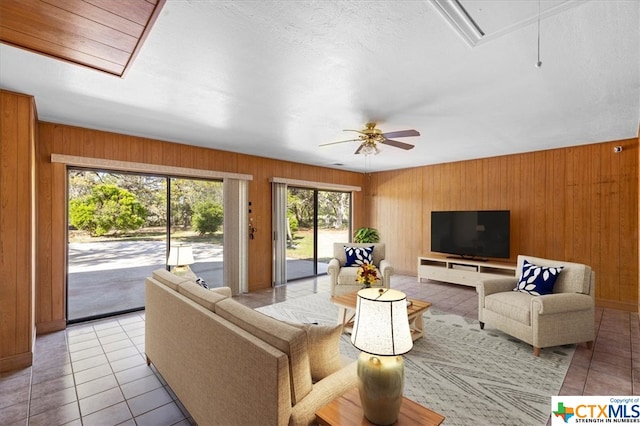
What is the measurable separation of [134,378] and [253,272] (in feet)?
9.56

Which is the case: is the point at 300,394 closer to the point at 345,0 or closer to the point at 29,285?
the point at 345,0

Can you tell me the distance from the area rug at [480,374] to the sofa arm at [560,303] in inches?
18.2

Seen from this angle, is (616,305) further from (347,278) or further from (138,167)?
(138,167)

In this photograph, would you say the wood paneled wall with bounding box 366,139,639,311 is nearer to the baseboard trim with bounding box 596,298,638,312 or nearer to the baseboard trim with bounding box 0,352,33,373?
the baseboard trim with bounding box 596,298,638,312

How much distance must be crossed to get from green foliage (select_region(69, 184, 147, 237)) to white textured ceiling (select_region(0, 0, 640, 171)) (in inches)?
39.6

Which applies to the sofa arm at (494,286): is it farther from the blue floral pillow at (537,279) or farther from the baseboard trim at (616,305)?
the baseboard trim at (616,305)

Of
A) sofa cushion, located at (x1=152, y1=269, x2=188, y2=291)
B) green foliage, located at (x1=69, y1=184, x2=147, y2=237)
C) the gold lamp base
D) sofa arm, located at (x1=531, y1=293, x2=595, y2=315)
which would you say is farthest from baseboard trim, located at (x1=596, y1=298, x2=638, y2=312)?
green foliage, located at (x1=69, y1=184, x2=147, y2=237)

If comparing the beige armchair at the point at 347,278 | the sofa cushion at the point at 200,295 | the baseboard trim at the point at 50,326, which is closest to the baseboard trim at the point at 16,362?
the baseboard trim at the point at 50,326

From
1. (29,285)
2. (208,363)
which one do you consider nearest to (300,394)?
(208,363)

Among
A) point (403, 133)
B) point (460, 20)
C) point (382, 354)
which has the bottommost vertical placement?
point (382, 354)

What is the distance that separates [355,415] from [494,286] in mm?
3027

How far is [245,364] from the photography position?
4.55ft

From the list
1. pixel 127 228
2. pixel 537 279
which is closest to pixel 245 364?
pixel 537 279

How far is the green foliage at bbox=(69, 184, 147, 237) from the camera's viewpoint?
4.03 meters
